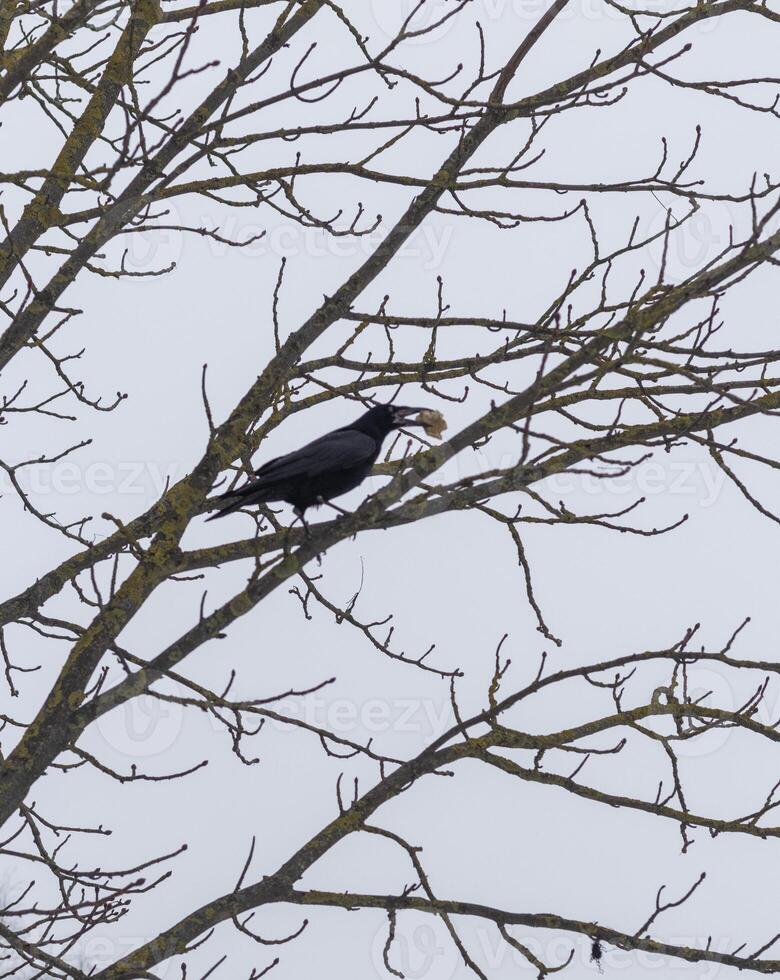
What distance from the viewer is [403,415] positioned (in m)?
4.96

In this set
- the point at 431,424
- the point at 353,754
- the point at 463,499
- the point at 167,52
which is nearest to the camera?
the point at 463,499

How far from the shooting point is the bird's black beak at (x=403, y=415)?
4828mm

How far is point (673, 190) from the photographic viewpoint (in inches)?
168

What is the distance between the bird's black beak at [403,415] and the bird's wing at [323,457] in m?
0.15

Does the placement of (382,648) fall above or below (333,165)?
below

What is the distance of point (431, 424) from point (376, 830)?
1546mm

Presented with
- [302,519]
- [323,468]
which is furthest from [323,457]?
[302,519]

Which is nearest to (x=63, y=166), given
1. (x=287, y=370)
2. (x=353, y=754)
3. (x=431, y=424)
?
(x=287, y=370)

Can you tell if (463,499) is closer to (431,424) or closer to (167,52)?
(431,424)

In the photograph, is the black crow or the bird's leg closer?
the bird's leg

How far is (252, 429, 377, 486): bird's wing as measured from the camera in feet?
14.9

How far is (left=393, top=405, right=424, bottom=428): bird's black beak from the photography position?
4.83 meters

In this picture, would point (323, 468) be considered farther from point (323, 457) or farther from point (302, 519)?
point (302, 519)

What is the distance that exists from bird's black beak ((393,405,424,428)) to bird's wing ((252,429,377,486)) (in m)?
0.15
